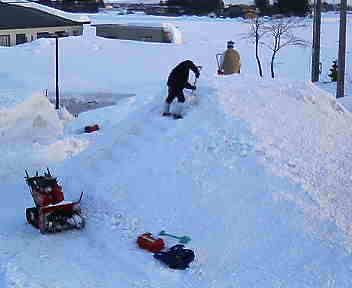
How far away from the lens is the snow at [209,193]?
798cm

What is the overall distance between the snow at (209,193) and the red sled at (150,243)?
90mm

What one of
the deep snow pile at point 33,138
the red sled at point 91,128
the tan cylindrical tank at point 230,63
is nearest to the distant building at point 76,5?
the deep snow pile at point 33,138

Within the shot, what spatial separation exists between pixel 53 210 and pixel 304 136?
154 inches

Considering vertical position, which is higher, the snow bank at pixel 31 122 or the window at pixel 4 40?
the window at pixel 4 40

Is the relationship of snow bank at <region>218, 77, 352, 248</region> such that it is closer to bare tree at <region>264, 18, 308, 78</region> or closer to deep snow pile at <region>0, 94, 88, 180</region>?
deep snow pile at <region>0, 94, 88, 180</region>

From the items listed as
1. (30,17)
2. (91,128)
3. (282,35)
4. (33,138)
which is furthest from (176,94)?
(282,35)

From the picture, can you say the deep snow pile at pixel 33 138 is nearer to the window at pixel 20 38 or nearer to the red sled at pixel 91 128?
the red sled at pixel 91 128

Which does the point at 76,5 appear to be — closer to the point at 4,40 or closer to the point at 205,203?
the point at 4,40

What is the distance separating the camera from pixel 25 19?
36125 millimetres

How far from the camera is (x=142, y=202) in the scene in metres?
9.58

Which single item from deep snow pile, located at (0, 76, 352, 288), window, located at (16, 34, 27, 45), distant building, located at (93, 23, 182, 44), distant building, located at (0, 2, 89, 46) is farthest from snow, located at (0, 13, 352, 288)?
distant building, located at (93, 23, 182, 44)

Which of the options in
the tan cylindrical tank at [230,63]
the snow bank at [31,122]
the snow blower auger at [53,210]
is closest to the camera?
the snow blower auger at [53,210]

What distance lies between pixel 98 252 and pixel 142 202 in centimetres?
121

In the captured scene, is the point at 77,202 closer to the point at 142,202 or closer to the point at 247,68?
the point at 142,202
